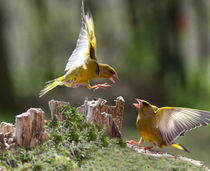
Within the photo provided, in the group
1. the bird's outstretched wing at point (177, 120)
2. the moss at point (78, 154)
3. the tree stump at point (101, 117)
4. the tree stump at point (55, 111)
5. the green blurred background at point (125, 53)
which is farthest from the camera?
the green blurred background at point (125, 53)

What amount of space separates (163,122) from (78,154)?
0.95m

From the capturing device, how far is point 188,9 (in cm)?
1307

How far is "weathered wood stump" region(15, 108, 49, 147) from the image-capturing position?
3.05 meters

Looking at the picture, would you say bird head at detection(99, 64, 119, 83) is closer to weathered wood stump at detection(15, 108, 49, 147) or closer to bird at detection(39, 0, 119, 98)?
bird at detection(39, 0, 119, 98)

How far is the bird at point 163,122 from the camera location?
3.42m

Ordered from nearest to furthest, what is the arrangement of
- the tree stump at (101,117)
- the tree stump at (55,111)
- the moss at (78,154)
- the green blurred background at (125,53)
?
the moss at (78,154) < the tree stump at (55,111) < the tree stump at (101,117) < the green blurred background at (125,53)

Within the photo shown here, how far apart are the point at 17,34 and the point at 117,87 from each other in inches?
389

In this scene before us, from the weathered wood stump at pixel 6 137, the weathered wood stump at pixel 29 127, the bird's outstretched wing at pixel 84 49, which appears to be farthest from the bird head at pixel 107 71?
the weathered wood stump at pixel 6 137

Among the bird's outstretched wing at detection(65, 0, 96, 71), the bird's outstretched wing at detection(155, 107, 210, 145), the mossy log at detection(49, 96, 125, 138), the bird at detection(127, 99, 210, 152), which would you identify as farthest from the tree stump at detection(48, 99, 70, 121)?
the bird's outstretched wing at detection(155, 107, 210, 145)

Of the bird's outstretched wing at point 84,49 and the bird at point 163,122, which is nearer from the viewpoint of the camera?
the bird at point 163,122

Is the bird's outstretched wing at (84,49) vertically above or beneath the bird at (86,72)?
above

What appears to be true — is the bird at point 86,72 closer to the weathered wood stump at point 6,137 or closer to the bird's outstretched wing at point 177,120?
the weathered wood stump at point 6,137

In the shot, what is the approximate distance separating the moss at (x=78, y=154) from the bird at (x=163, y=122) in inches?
8.0

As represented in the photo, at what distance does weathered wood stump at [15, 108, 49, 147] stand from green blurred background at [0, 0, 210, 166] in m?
5.76
